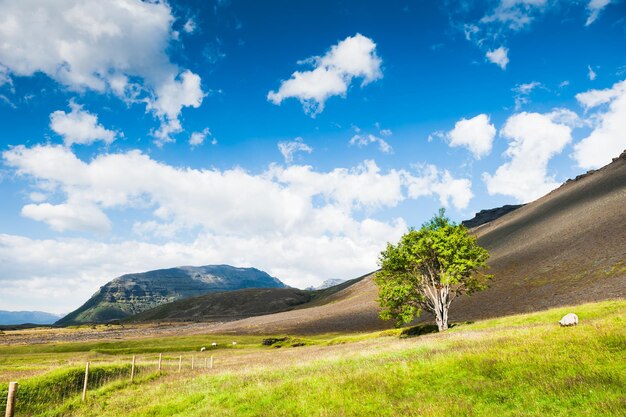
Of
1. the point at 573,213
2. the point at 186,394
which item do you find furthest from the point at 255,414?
the point at 573,213

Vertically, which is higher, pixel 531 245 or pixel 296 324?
pixel 531 245

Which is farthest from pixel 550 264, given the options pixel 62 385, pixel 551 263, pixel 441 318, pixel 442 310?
pixel 62 385

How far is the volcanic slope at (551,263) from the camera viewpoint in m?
65.8

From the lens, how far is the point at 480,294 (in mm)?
86562

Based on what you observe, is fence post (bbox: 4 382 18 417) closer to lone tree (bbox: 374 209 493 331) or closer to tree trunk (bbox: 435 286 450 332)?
lone tree (bbox: 374 209 493 331)

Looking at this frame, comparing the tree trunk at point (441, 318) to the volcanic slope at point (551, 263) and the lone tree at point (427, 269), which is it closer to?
the lone tree at point (427, 269)

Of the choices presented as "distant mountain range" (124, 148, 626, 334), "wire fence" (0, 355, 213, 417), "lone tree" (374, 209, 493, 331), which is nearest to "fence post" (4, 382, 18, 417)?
"wire fence" (0, 355, 213, 417)

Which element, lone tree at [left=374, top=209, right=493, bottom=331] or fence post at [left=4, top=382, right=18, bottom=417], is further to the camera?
lone tree at [left=374, top=209, right=493, bottom=331]

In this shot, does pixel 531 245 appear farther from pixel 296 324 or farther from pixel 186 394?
pixel 186 394

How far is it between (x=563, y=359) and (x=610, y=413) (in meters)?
5.51

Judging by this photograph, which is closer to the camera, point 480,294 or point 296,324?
point 480,294

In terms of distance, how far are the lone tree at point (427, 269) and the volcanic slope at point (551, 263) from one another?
941 inches

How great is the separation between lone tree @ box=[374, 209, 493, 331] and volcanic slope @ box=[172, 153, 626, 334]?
23892 millimetres

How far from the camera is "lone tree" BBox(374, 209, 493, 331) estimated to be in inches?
1905
